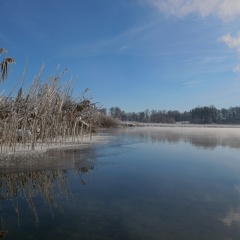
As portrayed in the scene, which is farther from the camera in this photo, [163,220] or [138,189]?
[138,189]

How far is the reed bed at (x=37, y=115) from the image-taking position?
355 inches

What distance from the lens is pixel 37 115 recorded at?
1084cm

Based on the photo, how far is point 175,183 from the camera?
5773 mm

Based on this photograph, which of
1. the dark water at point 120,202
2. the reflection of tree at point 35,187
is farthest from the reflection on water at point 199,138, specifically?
the reflection of tree at point 35,187

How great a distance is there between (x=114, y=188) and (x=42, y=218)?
1.83 m

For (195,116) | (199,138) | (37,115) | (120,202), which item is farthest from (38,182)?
(195,116)

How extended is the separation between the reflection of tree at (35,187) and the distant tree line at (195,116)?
103 metres

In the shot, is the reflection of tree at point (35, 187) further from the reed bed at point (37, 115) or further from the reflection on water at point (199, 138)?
the reflection on water at point (199, 138)

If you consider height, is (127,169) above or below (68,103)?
below

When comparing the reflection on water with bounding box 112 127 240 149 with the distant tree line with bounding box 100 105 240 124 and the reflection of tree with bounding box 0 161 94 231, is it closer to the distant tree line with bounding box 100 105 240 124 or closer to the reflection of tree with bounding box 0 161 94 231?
the reflection of tree with bounding box 0 161 94 231

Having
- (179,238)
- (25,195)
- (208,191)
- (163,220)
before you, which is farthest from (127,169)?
(179,238)

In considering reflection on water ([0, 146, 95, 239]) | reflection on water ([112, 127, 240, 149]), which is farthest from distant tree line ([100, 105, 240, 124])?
reflection on water ([0, 146, 95, 239])

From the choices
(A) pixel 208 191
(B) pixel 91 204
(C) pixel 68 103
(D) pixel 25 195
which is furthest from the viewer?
(C) pixel 68 103

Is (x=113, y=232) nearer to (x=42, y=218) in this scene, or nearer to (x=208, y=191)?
(x=42, y=218)
